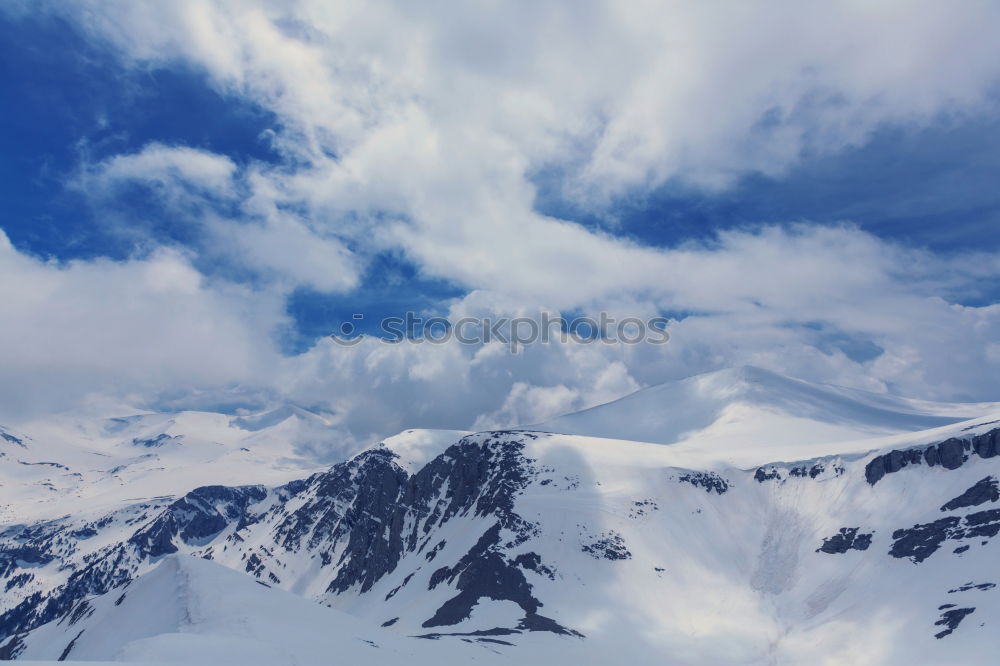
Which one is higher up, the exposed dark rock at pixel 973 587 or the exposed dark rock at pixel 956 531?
the exposed dark rock at pixel 956 531

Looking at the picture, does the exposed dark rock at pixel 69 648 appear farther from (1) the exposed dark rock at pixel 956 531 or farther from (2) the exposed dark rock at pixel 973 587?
(1) the exposed dark rock at pixel 956 531

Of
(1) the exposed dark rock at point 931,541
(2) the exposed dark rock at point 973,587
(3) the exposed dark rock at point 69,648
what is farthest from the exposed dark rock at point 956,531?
(3) the exposed dark rock at point 69,648

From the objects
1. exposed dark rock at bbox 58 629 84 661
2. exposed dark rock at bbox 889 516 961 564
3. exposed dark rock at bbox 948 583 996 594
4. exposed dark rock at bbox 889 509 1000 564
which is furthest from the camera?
exposed dark rock at bbox 889 516 961 564

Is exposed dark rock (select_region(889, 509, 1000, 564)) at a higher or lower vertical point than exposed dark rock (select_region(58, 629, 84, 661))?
higher

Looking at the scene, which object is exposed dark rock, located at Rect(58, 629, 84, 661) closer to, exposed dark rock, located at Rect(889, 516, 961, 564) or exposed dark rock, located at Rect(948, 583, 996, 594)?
exposed dark rock, located at Rect(948, 583, 996, 594)

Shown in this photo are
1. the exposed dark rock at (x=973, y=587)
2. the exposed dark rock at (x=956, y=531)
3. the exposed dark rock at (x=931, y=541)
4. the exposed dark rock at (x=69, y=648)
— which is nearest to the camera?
the exposed dark rock at (x=69, y=648)

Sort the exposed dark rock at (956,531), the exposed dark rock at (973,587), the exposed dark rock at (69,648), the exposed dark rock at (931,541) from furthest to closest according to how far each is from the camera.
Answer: the exposed dark rock at (931,541) < the exposed dark rock at (956,531) < the exposed dark rock at (973,587) < the exposed dark rock at (69,648)

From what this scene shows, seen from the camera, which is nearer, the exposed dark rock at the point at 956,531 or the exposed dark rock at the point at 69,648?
the exposed dark rock at the point at 69,648

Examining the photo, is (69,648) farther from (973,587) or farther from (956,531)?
(956,531)

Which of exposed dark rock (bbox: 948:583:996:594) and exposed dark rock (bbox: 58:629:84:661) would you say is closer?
exposed dark rock (bbox: 58:629:84:661)

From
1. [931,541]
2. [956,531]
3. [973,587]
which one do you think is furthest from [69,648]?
[956,531]

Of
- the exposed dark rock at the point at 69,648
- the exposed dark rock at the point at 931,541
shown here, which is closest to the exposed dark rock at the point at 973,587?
the exposed dark rock at the point at 931,541

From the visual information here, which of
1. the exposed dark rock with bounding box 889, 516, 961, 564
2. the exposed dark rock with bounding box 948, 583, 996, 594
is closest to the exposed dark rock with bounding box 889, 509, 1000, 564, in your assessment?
the exposed dark rock with bounding box 889, 516, 961, 564

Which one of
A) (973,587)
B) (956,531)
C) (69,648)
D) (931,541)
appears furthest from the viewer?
(931,541)
